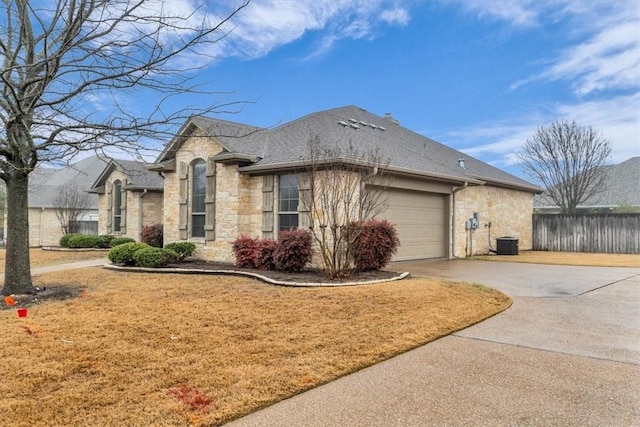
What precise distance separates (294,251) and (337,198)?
1.73m

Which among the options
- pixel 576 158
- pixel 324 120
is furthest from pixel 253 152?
pixel 576 158

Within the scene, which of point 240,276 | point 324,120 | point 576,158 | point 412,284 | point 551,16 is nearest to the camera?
point 412,284

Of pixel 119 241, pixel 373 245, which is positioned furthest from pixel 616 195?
pixel 119 241

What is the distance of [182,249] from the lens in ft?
41.8

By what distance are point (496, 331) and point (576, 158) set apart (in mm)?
21794

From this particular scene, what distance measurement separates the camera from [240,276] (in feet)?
32.7

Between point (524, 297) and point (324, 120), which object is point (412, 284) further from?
point (324, 120)

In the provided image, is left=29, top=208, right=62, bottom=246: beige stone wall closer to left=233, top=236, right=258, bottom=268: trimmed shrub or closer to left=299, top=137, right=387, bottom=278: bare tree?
left=233, top=236, right=258, bottom=268: trimmed shrub

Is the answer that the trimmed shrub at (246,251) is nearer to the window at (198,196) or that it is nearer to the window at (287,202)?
the window at (287,202)

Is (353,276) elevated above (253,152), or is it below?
below

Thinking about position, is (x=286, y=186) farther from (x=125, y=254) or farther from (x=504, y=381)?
(x=504, y=381)

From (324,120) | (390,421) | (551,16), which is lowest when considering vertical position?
(390,421)

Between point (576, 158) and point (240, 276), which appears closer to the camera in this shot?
point (240, 276)

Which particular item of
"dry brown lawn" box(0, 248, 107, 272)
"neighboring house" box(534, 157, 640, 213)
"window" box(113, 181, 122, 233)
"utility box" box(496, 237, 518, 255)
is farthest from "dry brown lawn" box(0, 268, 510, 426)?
"neighboring house" box(534, 157, 640, 213)
